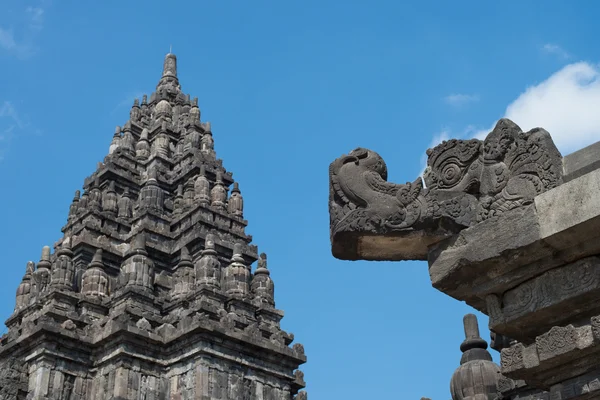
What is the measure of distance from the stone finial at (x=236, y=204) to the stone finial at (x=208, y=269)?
330 cm

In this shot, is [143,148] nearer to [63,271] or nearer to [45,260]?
[45,260]

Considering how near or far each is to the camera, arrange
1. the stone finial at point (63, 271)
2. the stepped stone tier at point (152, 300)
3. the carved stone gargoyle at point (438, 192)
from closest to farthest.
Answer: the carved stone gargoyle at point (438, 192) → the stepped stone tier at point (152, 300) → the stone finial at point (63, 271)

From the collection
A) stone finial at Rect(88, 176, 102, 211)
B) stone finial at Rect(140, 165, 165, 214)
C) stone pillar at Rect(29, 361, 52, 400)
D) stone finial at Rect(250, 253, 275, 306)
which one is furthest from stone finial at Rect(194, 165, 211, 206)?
stone pillar at Rect(29, 361, 52, 400)

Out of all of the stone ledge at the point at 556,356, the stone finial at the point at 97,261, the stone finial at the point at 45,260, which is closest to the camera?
the stone ledge at the point at 556,356

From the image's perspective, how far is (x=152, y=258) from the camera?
98.8 feet

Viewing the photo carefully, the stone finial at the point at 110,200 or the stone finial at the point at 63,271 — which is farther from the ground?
the stone finial at the point at 110,200

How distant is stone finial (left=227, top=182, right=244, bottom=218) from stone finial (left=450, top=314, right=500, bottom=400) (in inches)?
807

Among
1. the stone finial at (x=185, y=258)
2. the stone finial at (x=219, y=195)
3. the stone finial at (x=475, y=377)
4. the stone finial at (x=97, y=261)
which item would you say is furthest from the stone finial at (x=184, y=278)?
the stone finial at (x=475, y=377)

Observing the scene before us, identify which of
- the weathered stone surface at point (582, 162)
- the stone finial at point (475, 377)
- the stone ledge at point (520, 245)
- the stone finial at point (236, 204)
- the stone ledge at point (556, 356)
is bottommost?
the stone ledge at point (556, 356)

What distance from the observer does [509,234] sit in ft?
15.7

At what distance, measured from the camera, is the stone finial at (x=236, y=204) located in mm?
32025

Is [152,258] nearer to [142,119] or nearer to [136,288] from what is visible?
[136,288]

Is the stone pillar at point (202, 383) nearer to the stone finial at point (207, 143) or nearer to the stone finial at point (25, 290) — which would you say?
the stone finial at point (25, 290)

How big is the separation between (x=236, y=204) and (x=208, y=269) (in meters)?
5.17
